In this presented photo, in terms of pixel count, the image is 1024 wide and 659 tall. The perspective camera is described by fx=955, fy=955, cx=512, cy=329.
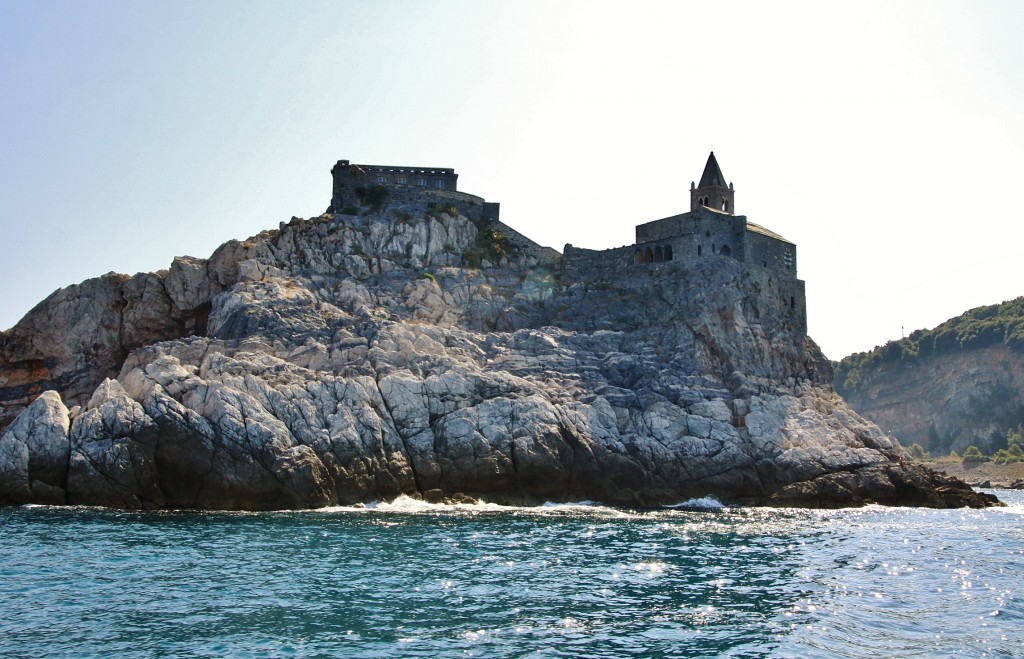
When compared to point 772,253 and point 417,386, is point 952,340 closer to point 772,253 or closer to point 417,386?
point 772,253

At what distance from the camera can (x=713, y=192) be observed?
252 feet

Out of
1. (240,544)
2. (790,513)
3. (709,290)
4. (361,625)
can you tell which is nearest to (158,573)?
(240,544)

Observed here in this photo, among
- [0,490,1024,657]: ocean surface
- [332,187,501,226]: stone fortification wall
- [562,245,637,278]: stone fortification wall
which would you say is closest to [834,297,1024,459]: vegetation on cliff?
[562,245,637,278]: stone fortification wall

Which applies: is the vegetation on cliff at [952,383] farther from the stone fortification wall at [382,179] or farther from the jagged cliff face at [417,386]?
the stone fortification wall at [382,179]

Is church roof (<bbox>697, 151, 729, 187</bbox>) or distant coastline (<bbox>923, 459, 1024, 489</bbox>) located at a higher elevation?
church roof (<bbox>697, 151, 729, 187</bbox>)

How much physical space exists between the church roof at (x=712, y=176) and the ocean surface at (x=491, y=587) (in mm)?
38732

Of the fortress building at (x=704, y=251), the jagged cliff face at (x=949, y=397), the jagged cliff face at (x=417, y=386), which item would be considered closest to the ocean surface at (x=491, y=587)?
the jagged cliff face at (x=417, y=386)

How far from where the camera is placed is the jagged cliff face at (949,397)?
152m

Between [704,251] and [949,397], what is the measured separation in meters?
108

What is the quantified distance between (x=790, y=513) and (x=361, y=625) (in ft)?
110

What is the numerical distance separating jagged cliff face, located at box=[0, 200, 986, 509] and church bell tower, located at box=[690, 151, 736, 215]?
9695 millimetres

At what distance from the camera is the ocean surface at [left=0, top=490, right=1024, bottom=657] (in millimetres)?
21719

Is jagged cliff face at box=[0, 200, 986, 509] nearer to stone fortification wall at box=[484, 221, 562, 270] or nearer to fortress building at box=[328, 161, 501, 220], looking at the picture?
stone fortification wall at box=[484, 221, 562, 270]

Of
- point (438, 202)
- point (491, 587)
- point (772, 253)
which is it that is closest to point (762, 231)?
point (772, 253)
